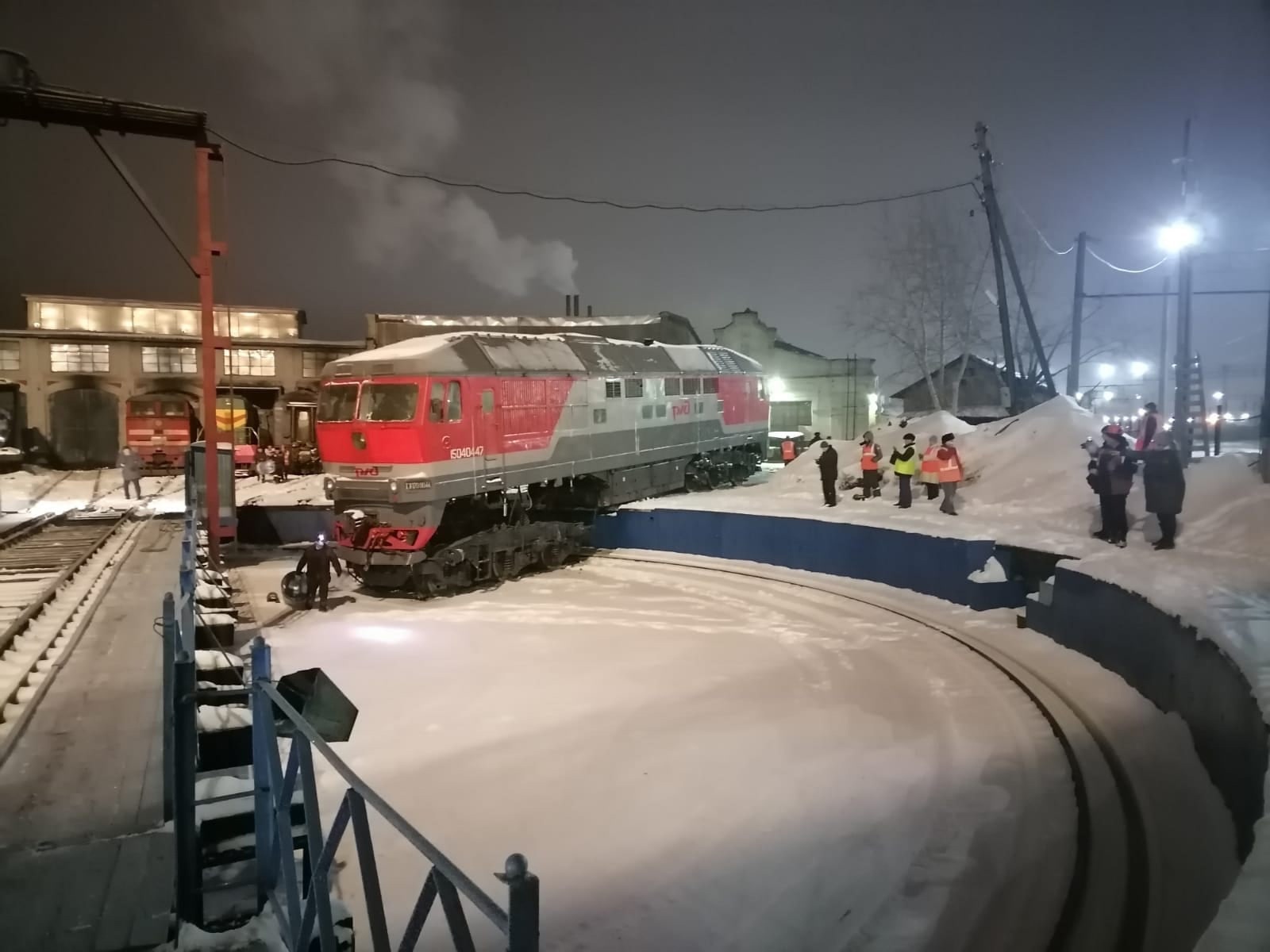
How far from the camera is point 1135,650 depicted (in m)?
8.57

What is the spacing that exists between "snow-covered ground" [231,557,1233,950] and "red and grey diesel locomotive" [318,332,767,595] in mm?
2052

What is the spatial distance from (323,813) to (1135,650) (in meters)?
7.50

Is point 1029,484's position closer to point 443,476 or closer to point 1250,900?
point 443,476

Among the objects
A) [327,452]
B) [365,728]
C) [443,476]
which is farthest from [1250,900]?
[327,452]

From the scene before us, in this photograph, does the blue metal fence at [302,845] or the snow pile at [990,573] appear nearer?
the blue metal fence at [302,845]

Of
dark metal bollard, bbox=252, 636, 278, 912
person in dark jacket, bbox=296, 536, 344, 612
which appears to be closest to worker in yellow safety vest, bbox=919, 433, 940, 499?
person in dark jacket, bbox=296, 536, 344, 612

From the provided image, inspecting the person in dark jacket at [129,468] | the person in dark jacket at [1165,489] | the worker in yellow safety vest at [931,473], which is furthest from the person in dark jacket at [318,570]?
the person in dark jacket at [1165,489]

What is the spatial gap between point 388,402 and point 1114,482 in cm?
1063

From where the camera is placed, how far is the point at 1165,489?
11.3 metres

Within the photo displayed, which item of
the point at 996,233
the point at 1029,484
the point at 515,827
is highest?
the point at 996,233

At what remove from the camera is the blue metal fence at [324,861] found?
6.45 feet

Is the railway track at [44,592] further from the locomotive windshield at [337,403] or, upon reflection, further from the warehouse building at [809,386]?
the warehouse building at [809,386]

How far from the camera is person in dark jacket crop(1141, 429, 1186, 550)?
1129 cm

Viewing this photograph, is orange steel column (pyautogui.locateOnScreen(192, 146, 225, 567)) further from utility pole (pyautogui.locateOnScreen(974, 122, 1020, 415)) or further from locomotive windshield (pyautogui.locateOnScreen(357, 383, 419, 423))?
utility pole (pyautogui.locateOnScreen(974, 122, 1020, 415))
